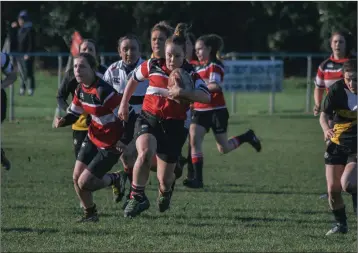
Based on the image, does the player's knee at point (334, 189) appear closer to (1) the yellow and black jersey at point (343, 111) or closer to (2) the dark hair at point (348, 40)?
(1) the yellow and black jersey at point (343, 111)

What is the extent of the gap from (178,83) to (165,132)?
21.9 inches

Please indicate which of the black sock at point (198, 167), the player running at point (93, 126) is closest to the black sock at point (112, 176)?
the player running at point (93, 126)

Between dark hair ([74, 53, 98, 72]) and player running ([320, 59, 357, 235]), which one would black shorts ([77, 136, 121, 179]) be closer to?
dark hair ([74, 53, 98, 72])

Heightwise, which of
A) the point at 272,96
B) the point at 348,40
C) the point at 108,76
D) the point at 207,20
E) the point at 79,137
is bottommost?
the point at 272,96

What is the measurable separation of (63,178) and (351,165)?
5251 millimetres

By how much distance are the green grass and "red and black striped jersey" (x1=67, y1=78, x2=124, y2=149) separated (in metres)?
0.79

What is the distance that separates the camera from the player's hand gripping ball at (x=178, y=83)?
27.6 feet

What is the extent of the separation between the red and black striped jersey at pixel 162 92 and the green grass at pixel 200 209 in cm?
102

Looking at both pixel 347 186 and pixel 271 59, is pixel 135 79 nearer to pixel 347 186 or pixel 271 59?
pixel 347 186

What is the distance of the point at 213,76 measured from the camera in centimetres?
1168

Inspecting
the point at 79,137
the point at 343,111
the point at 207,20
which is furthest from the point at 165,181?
the point at 207,20

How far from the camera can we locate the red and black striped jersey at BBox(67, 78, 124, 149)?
8.57 metres

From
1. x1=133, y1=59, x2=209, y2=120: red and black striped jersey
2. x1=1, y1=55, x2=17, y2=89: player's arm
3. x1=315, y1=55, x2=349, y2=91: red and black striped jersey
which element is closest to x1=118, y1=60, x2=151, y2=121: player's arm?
x1=133, y1=59, x2=209, y2=120: red and black striped jersey

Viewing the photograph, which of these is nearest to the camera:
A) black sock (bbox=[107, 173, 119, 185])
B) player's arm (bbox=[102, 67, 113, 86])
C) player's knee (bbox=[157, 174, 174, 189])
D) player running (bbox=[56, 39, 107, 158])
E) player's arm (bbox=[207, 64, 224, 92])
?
player's knee (bbox=[157, 174, 174, 189])
